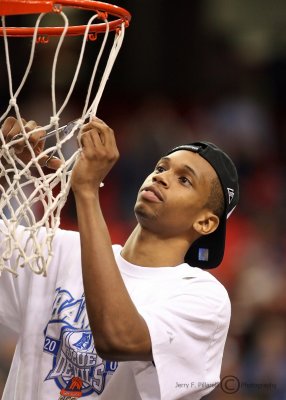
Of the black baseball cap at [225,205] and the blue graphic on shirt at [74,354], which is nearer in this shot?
the blue graphic on shirt at [74,354]

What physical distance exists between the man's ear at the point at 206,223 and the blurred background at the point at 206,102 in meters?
2.42

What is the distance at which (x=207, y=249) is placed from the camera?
351 cm

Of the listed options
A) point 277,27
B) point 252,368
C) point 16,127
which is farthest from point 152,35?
point 16,127

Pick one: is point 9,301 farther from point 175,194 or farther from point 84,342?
point 175,194

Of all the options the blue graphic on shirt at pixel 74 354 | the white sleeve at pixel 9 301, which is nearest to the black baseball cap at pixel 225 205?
the blue graphic on shirt at pixel 74 354

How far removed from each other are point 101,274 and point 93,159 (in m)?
0.38

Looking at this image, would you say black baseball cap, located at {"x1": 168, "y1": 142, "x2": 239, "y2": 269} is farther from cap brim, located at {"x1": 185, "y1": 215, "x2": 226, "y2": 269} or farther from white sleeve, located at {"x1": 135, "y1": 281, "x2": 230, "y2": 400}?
white sleeve, located at {"x1": 135, "y1": 281, "x2": 230, "y2": 400}

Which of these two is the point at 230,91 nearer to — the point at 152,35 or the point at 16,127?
the point at 152,35

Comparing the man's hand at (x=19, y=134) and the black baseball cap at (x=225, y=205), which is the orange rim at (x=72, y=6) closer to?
the man's hand at (x=19, y=134)

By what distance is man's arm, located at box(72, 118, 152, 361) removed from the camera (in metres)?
2.65

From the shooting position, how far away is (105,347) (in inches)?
105

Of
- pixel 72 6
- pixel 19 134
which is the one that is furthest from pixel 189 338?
pixel 72 6

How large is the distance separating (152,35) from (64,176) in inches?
168

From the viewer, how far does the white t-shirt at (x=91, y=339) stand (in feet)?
9.42
